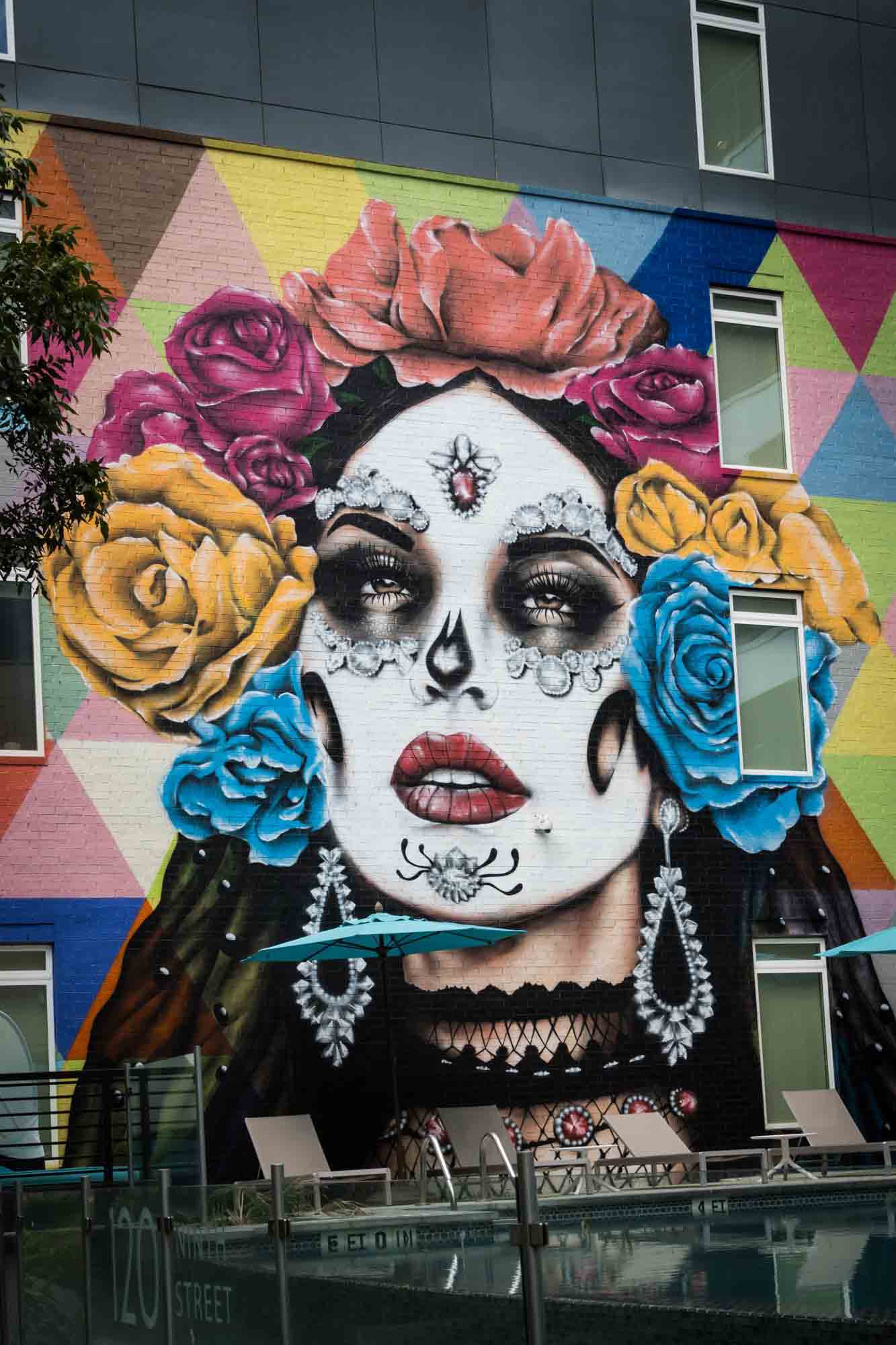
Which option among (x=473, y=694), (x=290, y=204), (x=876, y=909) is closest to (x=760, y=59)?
(x=290, y=204)

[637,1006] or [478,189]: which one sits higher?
[478,189]

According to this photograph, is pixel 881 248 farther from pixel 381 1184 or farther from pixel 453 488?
pixel 381 1184

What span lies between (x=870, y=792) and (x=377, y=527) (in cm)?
525

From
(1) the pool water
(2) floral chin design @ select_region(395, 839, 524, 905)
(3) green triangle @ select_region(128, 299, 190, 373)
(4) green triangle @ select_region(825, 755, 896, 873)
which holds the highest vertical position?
(3) green triangle @ select_region(128, 299, 190, 373)

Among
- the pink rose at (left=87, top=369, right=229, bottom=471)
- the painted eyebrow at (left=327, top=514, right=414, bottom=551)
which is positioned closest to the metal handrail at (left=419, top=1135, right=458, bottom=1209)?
the painted eyebrow at (left=327, top=514, right=414, bottom=551)

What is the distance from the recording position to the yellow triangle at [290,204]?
50.3 ft

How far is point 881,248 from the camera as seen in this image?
1809 cm

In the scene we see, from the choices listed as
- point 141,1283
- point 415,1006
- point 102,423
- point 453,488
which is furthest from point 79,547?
point 141,1283

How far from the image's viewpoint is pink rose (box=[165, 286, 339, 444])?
1488 cm

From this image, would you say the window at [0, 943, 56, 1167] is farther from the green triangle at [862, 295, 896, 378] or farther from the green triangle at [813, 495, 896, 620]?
the green triangle at [862, 295, 896, 378]

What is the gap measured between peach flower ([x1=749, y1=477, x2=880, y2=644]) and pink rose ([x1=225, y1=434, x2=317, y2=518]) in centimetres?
439

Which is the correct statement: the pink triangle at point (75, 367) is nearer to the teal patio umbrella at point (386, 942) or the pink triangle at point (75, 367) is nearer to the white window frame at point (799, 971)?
the teal patio umbrella at point (386, 942)

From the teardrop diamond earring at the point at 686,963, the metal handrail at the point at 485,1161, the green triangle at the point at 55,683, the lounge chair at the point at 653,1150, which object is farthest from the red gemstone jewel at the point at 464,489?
the metal handrail at the point at 485,1161

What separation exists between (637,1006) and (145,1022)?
424 cm
